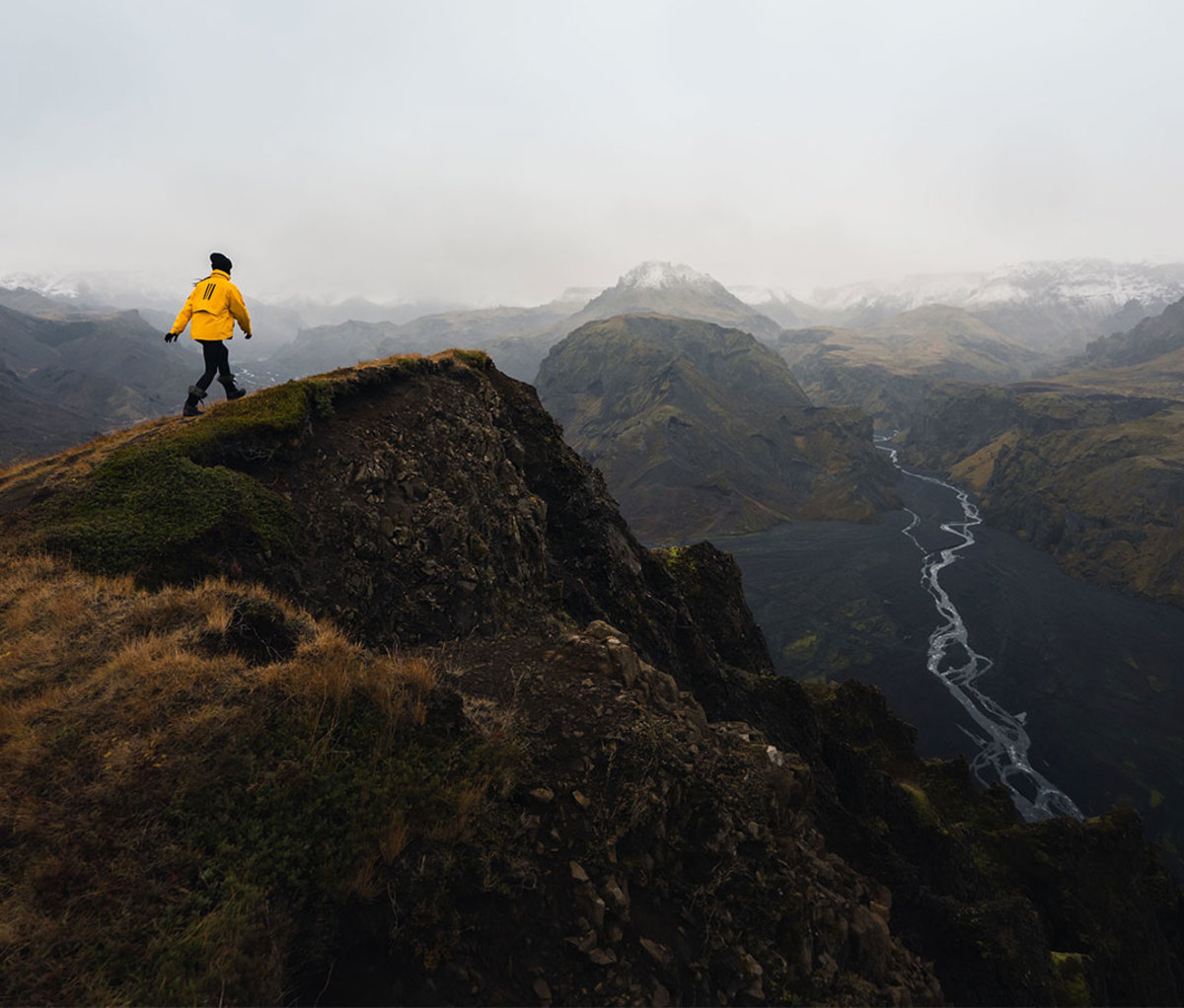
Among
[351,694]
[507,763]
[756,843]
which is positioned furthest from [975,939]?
[351,694]

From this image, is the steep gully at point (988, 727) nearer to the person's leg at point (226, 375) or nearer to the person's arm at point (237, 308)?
the person's leg at point (226, 375)

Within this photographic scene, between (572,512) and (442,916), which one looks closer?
(442,916)

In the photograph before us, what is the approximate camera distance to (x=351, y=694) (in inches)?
263

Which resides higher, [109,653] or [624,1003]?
[109,653]

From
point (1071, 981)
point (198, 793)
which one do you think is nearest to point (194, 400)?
point (198, 793)

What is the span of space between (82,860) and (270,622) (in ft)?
12.2

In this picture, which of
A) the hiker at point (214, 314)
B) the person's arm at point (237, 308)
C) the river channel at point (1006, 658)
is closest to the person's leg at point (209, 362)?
the hiker at point (214, 314)

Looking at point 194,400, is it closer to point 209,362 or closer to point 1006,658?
point 209,362

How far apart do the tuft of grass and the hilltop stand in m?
0.03

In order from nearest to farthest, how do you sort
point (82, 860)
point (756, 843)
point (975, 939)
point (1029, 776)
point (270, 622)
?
1. point (82, 860)
2. point (270, 622)
3. point (756, 843)
4. point (975, 939)
5. point (1029, 776)

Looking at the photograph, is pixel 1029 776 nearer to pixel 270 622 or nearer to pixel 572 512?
pixel 572 512

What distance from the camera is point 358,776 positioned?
5.88 meters

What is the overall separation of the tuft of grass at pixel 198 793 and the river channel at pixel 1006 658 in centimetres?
7999

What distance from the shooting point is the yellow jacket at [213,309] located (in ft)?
43.3
